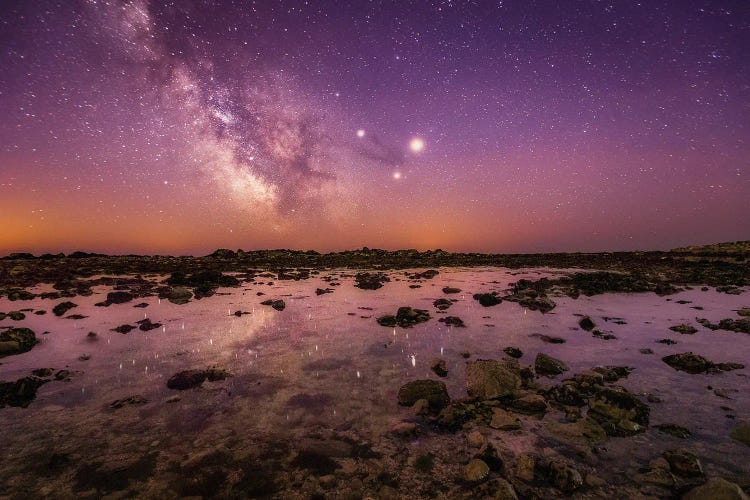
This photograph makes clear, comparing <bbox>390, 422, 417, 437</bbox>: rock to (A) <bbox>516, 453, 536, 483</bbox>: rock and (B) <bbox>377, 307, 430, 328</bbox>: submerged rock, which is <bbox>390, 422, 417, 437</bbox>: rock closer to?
(A) <bbox>516, 453, 536, 483</bbox>: rock

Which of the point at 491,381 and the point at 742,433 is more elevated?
the point at 491,381

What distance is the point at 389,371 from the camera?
613 cm

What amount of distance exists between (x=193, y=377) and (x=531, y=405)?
17.1 ft

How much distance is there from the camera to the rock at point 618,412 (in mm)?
4031

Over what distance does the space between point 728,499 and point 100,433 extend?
6.27 meters

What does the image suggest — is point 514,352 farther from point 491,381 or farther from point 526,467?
point 526,467

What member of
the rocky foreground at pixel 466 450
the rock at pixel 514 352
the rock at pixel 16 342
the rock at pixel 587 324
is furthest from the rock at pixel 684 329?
the rock at pixel 16 342

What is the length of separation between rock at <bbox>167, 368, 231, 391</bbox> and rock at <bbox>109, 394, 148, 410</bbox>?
0.49m

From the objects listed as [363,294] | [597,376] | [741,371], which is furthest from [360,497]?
[363,294]

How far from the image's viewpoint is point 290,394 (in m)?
5.19

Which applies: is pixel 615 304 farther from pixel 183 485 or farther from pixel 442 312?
pixel 183 485

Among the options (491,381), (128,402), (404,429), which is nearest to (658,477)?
(491,381)

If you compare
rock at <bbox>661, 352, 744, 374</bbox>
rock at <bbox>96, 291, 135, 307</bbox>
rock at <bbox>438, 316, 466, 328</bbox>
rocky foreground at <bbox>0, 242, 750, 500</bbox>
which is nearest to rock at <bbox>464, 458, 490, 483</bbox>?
rocky foreground at <bbox>0, 242, 750, 500</bbox>

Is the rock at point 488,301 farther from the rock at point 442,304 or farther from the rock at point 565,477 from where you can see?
the rock at point 565,477
